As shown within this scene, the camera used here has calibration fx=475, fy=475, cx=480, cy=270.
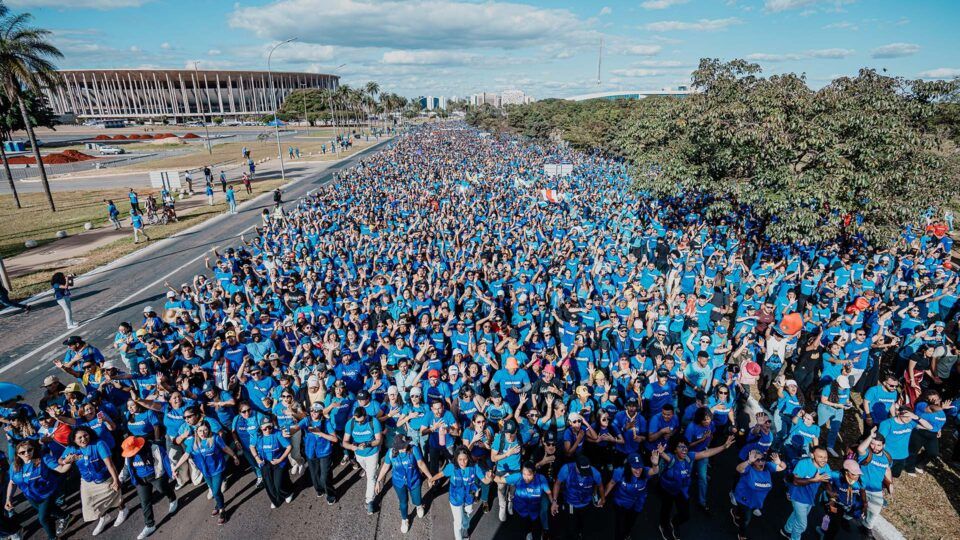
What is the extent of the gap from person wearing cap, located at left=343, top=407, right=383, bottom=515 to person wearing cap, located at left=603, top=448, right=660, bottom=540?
2.94 metres

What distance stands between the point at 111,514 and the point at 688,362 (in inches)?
347

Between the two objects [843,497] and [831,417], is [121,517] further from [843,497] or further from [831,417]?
[831,417]

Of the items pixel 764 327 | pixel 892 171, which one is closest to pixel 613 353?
pixel 764 327

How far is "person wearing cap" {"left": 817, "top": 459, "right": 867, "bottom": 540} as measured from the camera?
5.36 meters

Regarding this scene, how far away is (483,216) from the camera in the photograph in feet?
61.1

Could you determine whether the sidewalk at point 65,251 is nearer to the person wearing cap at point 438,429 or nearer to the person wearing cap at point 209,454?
the person wearing cap at point 209,454

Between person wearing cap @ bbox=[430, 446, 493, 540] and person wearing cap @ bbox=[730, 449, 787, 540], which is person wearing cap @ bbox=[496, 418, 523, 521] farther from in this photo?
person wearing cap @ bbox=[730, 449, 787, 540]

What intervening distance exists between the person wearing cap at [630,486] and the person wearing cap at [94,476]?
20.6ft

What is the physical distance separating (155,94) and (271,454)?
168m

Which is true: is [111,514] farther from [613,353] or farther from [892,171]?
[892,171]

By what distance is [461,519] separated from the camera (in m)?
5.77

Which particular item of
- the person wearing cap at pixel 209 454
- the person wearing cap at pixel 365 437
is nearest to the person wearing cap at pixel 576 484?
the person wearing cap at pixel 365 437

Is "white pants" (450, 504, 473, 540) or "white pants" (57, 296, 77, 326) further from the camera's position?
"white pants" (57, 296, 77, 326)

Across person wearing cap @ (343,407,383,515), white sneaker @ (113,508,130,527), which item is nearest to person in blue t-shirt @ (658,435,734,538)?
person wearing cap @ (343,407,383,515)
